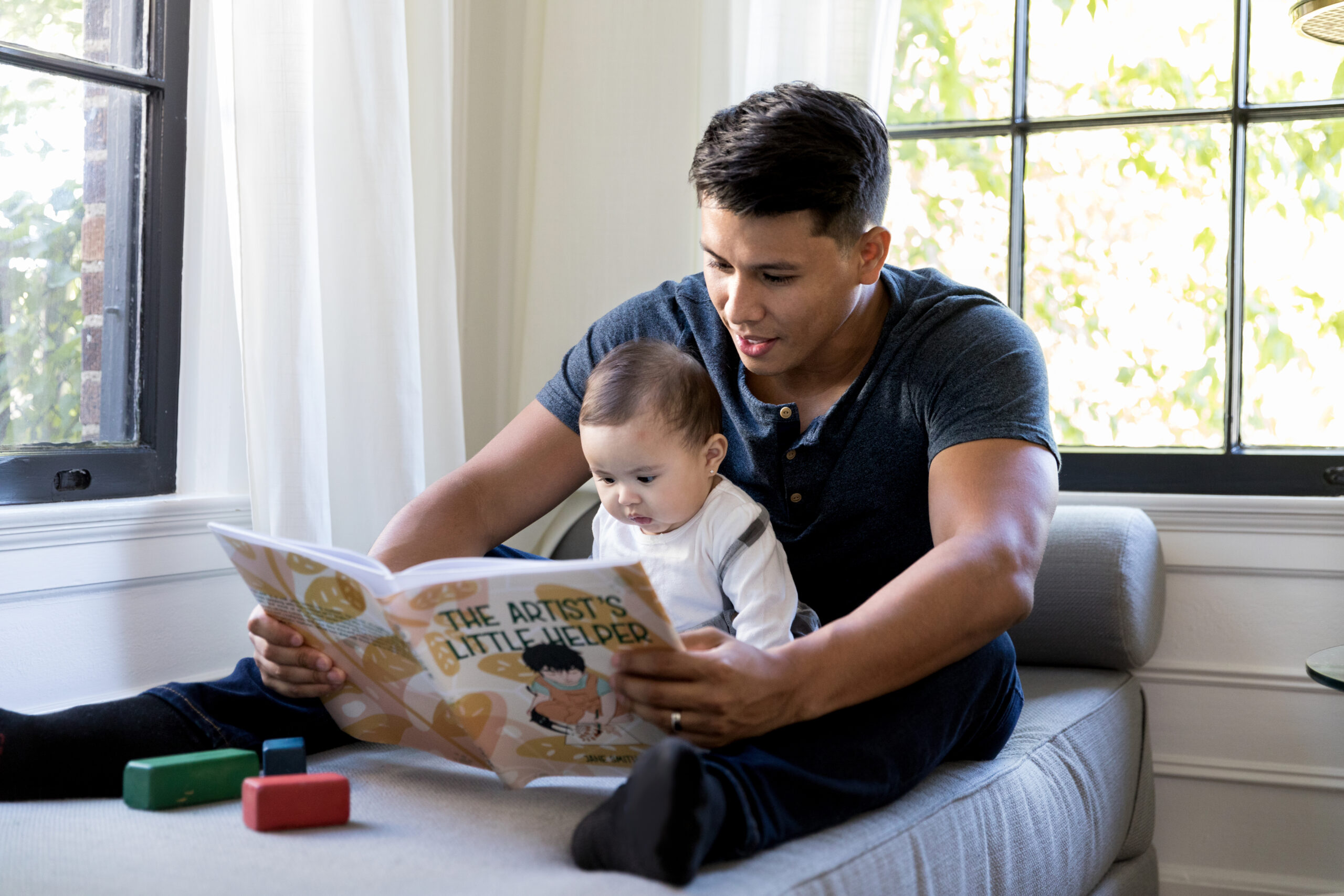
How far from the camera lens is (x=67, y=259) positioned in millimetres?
1660

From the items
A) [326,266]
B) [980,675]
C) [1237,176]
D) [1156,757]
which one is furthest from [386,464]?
[1237,176]

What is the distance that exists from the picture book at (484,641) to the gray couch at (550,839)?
2.5 inches

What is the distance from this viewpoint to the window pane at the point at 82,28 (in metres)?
1.58

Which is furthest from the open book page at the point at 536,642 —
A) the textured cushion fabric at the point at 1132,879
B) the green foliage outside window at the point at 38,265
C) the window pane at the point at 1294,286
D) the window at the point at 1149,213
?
the window pane at the point at 1294,286

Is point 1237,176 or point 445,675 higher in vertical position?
point 1237,176

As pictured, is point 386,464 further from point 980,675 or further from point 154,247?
point 980,675

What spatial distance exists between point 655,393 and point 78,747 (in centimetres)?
69

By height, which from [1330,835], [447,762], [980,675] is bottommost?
[1330,835]

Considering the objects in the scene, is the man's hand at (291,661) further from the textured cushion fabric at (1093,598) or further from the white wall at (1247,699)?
the white wall at (1247,699)

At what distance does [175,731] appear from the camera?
118cm

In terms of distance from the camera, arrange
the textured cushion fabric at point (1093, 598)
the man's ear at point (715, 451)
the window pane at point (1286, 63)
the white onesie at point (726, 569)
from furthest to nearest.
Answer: the window pane at point (1286, 63) < the textured cushion fabric at point (1093, 598) < the man's ear at point (715, 451) < the white onesie at point (726, 569)

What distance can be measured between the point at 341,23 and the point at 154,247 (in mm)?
430

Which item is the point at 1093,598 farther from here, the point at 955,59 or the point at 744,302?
the point at 955,59

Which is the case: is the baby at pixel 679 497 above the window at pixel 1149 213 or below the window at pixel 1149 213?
below
